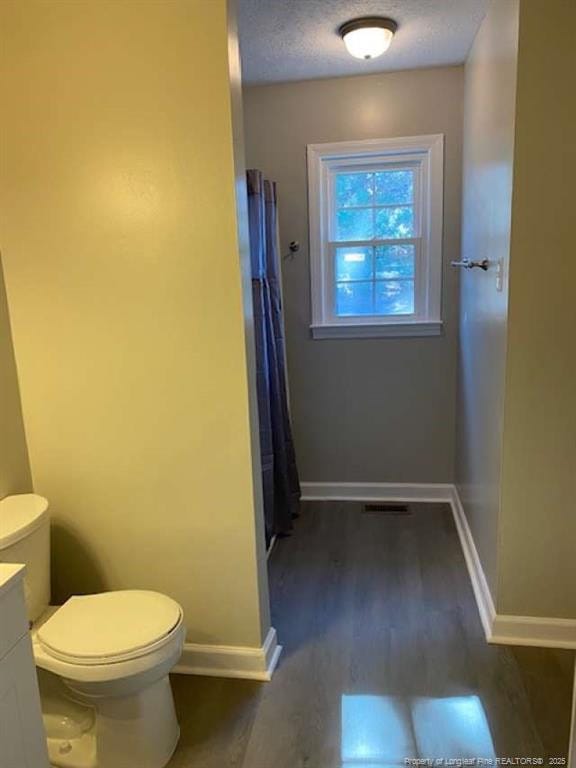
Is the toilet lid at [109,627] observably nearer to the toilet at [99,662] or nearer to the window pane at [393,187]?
the toilet at [99,662]

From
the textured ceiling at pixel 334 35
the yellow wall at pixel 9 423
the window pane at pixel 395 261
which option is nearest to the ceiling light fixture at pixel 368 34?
the textured ceiling at pixel 334 35

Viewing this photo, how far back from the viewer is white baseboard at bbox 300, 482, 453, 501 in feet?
11.5

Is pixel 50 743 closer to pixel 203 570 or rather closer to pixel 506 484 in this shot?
pixel 203 570

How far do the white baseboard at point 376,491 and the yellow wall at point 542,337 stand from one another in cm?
132

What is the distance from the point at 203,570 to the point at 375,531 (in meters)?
1.34

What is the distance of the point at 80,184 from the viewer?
1861mm

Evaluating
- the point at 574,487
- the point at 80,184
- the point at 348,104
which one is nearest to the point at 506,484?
the point at 574,487

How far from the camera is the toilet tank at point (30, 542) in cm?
176

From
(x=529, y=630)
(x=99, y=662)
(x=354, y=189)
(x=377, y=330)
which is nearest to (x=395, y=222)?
(x=354, y=189)

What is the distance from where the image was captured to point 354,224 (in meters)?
3.31

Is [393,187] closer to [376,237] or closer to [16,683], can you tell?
[376,237]

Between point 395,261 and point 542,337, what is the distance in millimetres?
1475

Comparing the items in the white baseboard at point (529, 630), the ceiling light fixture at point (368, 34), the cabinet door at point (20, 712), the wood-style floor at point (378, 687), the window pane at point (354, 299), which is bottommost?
the wood-style floor at point (378, 687)

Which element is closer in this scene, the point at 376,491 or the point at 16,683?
the point at 16,683
